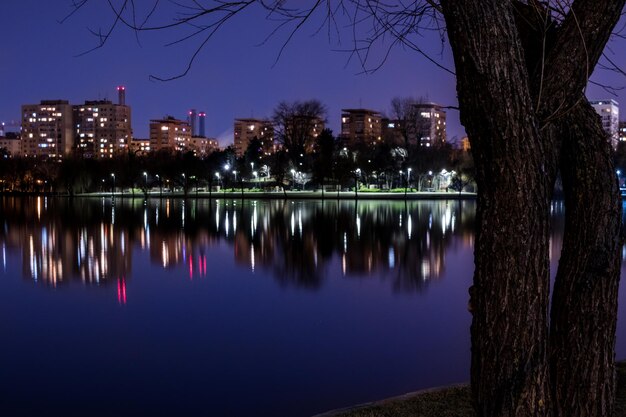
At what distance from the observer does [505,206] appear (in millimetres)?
3672

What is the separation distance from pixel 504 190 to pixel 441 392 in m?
3.41

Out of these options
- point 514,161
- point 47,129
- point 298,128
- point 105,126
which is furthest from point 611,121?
point 47,129

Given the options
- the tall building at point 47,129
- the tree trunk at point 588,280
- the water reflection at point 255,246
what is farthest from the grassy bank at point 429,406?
the tall building at point 47,129

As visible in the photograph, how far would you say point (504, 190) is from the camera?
3.67 m

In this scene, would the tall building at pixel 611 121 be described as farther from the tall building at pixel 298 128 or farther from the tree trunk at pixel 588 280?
the tall building at pixel 298 128

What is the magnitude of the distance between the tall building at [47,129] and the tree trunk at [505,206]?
205 m

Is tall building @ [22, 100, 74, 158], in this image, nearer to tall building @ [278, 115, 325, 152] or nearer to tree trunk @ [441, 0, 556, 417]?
tall building @ [278, 115, 325, 152]

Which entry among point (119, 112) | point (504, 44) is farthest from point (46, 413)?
point (119, 112)

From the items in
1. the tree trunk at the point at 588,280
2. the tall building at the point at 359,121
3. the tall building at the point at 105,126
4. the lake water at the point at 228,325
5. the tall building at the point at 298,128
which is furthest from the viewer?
the tall building at the point at 105,126

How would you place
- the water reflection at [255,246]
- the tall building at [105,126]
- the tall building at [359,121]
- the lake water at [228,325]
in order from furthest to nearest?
the tall building at [105,126]
the tall building at [359,121]
the water reflection at [255,246]
the lake water at [228,325]

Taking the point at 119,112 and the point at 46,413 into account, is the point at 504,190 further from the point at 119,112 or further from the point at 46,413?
the point at 119,112

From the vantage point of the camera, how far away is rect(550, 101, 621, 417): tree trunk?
14.6 feet

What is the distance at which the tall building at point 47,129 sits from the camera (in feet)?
645

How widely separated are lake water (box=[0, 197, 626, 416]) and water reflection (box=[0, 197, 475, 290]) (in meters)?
0.12
